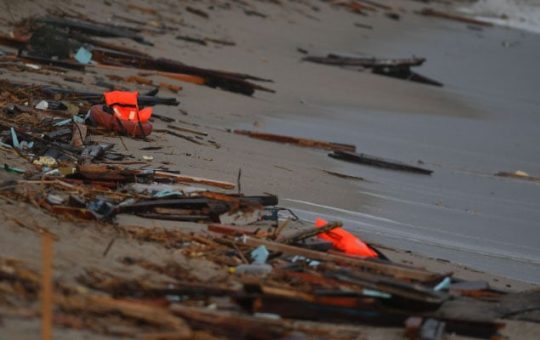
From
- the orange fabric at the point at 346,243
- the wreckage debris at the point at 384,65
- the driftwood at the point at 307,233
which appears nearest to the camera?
the driftwood at the point at 307,233

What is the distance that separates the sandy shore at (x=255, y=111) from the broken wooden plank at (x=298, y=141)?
0.60 feet

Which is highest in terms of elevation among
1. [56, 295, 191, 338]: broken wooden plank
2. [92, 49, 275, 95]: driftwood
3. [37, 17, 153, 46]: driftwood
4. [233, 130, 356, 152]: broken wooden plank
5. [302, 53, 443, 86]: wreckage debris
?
[302, 53, 443, 86]: wreckage debris

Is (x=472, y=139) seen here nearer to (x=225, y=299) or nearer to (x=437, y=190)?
(x=437, y=190)

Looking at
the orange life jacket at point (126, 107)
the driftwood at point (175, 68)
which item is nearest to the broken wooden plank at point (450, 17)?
the driftwood at point (175, 68)

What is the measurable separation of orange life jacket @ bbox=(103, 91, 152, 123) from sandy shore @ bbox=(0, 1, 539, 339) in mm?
246

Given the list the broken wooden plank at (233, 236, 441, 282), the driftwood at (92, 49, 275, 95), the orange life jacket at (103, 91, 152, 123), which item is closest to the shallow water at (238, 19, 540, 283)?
the driftwood at (92, 49, 275, 95)

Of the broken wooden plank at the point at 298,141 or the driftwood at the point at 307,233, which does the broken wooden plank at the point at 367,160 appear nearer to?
the broken wooden plank at the point at 298,141

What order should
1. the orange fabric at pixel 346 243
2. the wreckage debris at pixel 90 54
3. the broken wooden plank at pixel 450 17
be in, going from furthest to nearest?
the broken wooden plank at pixel 450 17 → the wreckage debris at pixel 90 54 → the orange fabric at pixel 346 243

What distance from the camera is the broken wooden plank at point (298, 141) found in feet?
35.3

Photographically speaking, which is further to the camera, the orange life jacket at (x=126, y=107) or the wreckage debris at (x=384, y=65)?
the wreckage debris at (x=384, y=65)

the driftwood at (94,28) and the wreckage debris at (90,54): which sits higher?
the driftwood at (94,28)

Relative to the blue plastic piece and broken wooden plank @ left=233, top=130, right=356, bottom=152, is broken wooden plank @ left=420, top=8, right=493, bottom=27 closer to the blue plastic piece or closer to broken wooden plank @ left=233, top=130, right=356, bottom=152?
the blue plastic piece

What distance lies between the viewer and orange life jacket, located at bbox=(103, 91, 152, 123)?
8906 mm

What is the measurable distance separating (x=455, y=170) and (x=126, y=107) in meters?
4.25
